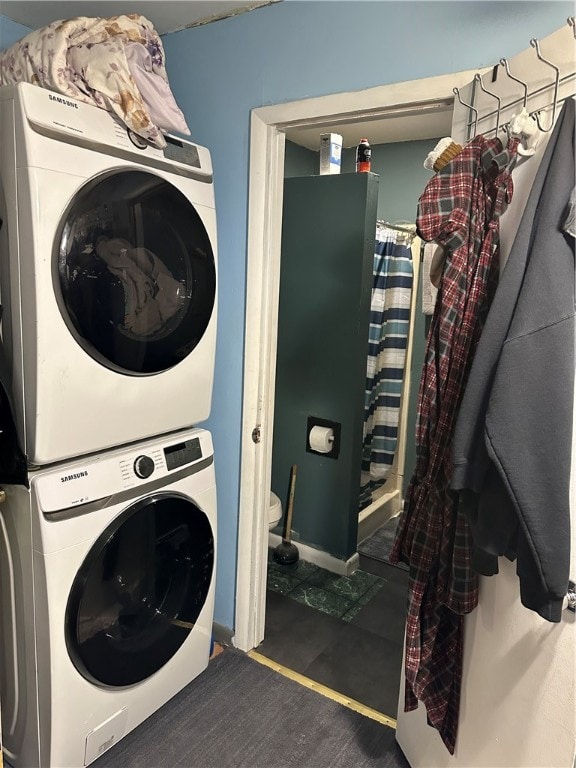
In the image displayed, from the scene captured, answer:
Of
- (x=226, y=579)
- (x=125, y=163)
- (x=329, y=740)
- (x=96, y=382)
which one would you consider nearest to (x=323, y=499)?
(x=226, y=579)

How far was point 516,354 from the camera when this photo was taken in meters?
1.03

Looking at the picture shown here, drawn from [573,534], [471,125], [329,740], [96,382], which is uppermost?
[471,125]

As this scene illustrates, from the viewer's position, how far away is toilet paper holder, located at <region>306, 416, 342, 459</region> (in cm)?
268

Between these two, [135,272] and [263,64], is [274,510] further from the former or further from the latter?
[263,64]

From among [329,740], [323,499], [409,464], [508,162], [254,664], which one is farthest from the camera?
[409,464]

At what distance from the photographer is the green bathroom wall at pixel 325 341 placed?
252 cm

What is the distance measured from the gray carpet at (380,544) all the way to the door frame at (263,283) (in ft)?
3.15

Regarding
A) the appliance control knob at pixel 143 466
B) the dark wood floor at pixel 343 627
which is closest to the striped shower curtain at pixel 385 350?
the dark wood floor at pixel 343 627

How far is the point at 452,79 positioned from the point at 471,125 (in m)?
0.17

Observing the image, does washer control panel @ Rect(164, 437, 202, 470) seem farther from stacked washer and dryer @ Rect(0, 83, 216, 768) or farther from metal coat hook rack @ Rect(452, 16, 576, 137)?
metal coat hook rack @ Rect(452, 16, 576, 137)

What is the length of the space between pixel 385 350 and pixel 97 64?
6.66 ft

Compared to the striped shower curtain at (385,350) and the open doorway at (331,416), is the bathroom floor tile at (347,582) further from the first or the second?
the striped shower curtain at (385,350)

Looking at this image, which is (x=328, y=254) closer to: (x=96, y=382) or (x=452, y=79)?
(x=452, y=79)

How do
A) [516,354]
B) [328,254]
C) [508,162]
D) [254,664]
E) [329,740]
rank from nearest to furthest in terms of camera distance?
[516,354]
[508,162]
[329,740]
[254,664]
[328,254]
